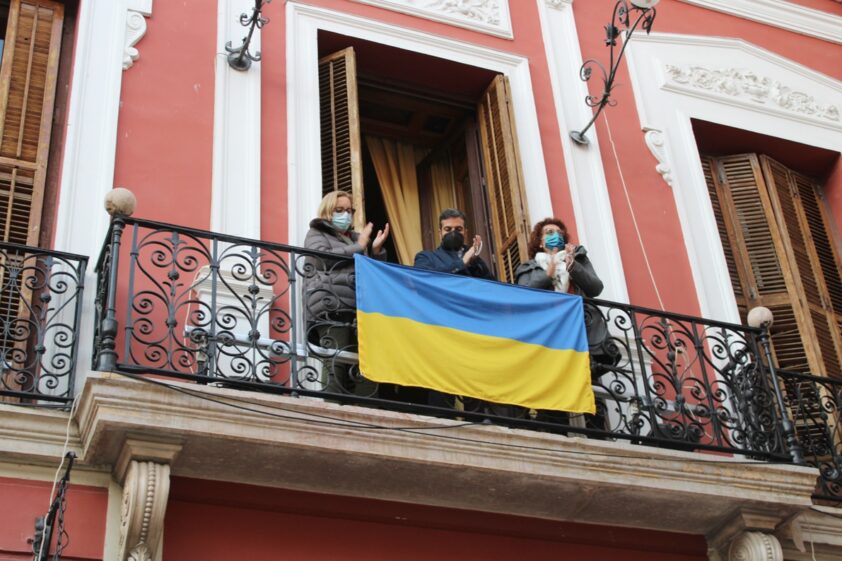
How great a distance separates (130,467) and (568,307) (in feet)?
8.86

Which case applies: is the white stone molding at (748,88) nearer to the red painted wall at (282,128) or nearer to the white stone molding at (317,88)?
the red painted wall at (282,128)

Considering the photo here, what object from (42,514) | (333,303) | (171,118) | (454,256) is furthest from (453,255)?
(42,514)

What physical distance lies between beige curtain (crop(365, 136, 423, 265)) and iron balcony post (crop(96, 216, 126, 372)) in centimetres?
287

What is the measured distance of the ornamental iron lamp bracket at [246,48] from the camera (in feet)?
28.7

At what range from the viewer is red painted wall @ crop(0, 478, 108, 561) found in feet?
21.6

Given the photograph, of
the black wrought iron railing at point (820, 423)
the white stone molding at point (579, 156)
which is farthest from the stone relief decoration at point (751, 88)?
the black wrought iron railing at point (820, 423)

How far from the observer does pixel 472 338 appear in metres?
7.59

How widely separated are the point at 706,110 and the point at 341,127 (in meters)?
3.07

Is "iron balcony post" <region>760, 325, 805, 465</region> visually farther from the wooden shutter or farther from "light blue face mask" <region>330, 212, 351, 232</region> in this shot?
"light blue face mask" <region>330, 212, 351, 232</region>

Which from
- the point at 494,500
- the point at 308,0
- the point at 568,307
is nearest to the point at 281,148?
the point at 308,0

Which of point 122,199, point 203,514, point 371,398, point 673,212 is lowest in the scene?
point 203,514

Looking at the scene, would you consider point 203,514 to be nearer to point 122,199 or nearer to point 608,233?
point 122,199

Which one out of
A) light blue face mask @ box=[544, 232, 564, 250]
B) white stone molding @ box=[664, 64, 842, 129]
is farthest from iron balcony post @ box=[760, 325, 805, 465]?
white stone molding @ box=[664, 64, 842, 129]

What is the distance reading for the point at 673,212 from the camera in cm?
977
